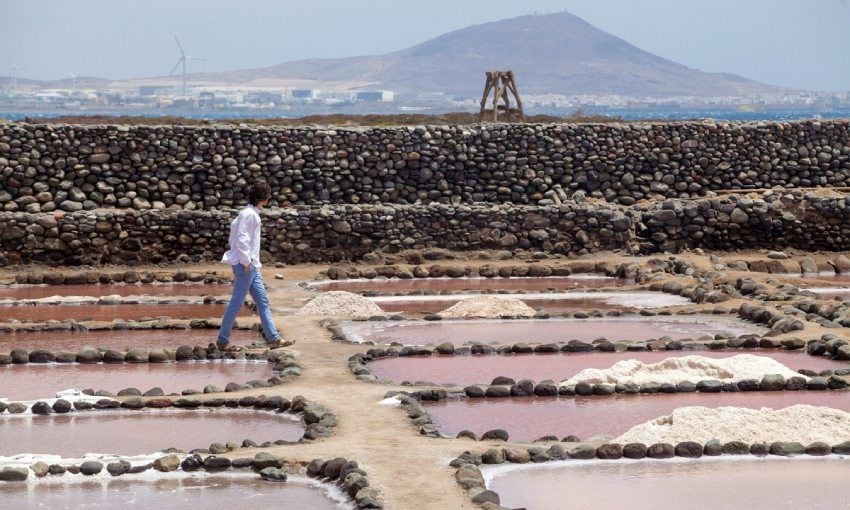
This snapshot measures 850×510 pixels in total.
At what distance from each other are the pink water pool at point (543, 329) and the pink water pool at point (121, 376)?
2606mm

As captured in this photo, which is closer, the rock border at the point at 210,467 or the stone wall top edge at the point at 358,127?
the rock border at the point at 210,467

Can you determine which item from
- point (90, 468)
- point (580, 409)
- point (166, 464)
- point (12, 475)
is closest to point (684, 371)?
point (580, 409)

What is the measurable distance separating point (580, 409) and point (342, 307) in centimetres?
741

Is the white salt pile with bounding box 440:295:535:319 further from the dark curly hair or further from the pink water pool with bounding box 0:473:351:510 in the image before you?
Answer: the pink water pool with bounding box 0:473:351:510

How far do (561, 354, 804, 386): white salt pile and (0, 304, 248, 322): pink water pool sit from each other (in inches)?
284

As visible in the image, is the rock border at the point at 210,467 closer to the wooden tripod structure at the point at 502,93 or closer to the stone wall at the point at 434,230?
the stone wall at the point at 434,230

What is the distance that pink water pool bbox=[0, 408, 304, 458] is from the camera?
12672mm

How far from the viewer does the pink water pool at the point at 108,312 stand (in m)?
21.2

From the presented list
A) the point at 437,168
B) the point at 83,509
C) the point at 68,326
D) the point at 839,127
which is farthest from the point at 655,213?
the point at 83,509

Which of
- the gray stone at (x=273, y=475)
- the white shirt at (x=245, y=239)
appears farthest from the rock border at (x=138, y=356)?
the gray stone at (x=273, y=475)

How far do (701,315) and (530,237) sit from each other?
28.1 ft

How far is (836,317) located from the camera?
19734 mm

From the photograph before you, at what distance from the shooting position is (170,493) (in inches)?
439

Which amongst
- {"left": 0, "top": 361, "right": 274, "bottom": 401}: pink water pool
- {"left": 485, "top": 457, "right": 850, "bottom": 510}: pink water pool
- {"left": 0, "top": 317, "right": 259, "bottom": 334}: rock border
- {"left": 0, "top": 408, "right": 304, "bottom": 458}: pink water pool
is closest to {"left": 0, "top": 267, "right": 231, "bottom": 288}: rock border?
{"left": 0, "top": 317, "right": 259, "bottom": 334}: rock border
